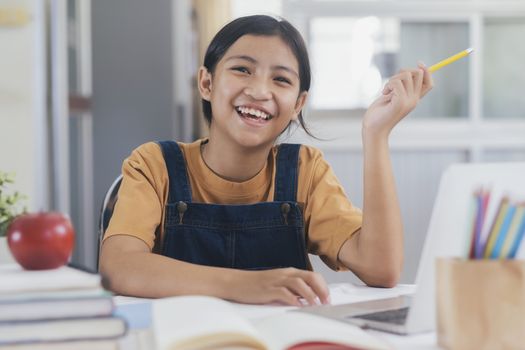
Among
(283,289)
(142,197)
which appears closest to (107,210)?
(142,197)

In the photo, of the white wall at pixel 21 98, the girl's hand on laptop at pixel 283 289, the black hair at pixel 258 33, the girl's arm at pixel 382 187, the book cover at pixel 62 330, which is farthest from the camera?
the white wall at pixel 21 98

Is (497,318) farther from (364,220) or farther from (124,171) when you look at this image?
(124,171)

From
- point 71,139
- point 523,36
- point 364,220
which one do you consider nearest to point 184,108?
point 71,139

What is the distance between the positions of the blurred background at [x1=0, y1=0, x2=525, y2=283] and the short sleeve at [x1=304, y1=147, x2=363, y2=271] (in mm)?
1810

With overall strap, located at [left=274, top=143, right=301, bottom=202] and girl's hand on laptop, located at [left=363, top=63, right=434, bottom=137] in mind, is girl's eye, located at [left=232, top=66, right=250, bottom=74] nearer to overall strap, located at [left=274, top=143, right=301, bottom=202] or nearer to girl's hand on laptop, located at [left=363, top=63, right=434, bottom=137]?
overall strap, located at [left=274, top=143, right=301, bottom=202]

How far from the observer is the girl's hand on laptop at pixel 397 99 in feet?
4.42

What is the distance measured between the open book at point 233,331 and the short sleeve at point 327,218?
2.15 feet

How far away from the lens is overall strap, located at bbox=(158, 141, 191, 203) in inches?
60.0

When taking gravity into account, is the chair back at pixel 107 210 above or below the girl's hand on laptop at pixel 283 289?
above

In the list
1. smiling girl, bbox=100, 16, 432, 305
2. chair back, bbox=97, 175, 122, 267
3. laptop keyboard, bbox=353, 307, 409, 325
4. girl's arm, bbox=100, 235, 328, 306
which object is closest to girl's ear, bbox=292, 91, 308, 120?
smiling girl, bbox=100, 16, 432, 305

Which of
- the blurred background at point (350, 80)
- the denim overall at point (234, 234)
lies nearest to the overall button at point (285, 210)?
the denim overall at point (234, 234)

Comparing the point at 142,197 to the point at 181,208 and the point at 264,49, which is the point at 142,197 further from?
the point at 264,49

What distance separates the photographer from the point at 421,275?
0.80 m

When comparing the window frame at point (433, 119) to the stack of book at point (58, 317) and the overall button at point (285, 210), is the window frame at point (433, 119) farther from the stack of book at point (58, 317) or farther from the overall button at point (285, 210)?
the stack of book at point (58, 317)
